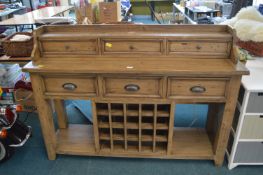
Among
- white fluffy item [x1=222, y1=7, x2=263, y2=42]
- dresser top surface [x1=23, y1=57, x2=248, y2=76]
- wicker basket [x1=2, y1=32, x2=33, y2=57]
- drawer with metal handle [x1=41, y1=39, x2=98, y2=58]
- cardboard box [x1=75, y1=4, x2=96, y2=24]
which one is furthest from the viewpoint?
cardboard box [x1=75, y1=4, x2=96, y2=24]

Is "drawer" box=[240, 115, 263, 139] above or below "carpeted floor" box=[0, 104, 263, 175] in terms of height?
above

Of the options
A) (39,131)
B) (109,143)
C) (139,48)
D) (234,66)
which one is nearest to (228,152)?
(234,66)

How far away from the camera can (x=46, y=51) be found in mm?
1624

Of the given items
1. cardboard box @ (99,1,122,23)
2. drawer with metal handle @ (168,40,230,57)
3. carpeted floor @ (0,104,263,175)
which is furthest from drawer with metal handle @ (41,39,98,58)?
cardboard box @ (99,1,122,23)

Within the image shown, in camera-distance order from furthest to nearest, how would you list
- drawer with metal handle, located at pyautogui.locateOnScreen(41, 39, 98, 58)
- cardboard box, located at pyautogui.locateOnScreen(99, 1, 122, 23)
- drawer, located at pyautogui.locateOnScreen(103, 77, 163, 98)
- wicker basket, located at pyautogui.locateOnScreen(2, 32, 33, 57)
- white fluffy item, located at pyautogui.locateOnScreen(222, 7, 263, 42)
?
cardboard box, located at pyautogui.locateOnScreen(99, 1, 122, 23)
wicker basket, located at pyautogui.locateOnScreen(2, 32, 33, 57)
white fluffy item, located at pyautogui.locateOnScreen(222, 7, 263, 42)
drawer with metal handle, located at pyautogui.locateOnScreen(41, 39, 98, 58)
drawer, located at pyautogui.locateOnScreen(103, 77, 163, 98)

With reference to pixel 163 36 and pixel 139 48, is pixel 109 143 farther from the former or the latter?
pixel 163 36

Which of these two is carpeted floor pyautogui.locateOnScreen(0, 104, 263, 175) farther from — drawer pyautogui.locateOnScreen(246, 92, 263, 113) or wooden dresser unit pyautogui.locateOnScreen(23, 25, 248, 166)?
drawer pyautogui.locateOnScreen(246, 92, 263, 113)

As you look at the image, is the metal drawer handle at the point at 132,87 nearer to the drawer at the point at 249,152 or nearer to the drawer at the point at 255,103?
the drawer at the point at 255,103

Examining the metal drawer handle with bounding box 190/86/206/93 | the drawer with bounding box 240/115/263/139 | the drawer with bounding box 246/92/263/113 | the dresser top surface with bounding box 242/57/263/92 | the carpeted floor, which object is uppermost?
the dresser top surface with bounding box 242/57/263/92

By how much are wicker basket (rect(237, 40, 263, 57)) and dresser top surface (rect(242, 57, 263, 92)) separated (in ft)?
0.25

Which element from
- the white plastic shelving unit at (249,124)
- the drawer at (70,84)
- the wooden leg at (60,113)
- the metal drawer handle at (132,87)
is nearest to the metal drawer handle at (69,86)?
the drawer at (70,84)

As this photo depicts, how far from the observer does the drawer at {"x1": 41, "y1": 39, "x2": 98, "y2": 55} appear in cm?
158

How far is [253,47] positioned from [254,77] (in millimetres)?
470

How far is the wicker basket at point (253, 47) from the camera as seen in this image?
6.05ft
